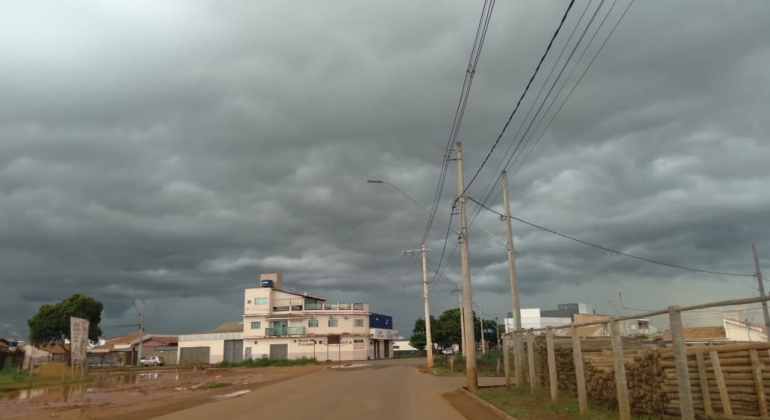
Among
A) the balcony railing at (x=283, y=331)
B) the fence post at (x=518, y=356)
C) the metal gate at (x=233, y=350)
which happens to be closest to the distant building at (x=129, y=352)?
the metal gate at (x=233, y=350)

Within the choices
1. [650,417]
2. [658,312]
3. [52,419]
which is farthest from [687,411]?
[52,419]

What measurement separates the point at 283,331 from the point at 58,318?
28.0 meters

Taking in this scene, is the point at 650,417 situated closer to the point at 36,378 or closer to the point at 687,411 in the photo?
the point at 687,411

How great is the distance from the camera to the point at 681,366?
855cm

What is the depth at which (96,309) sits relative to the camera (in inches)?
2913

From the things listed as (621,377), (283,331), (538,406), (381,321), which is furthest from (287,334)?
(621,377)

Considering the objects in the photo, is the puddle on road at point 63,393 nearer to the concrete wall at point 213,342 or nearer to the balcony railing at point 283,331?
the balcony railing at point 283,331

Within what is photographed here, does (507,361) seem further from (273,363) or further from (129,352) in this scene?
(129,352)

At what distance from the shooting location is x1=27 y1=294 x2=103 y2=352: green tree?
70188 mm

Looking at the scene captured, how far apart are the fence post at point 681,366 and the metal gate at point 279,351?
2956 inches

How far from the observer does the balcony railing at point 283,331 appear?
79.3m

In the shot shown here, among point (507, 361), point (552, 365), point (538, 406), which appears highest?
point (552, 365)

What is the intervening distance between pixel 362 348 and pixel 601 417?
7027 cm

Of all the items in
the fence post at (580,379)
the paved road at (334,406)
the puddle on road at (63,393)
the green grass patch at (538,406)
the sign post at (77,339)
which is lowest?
the puddle on road at (63,393)
